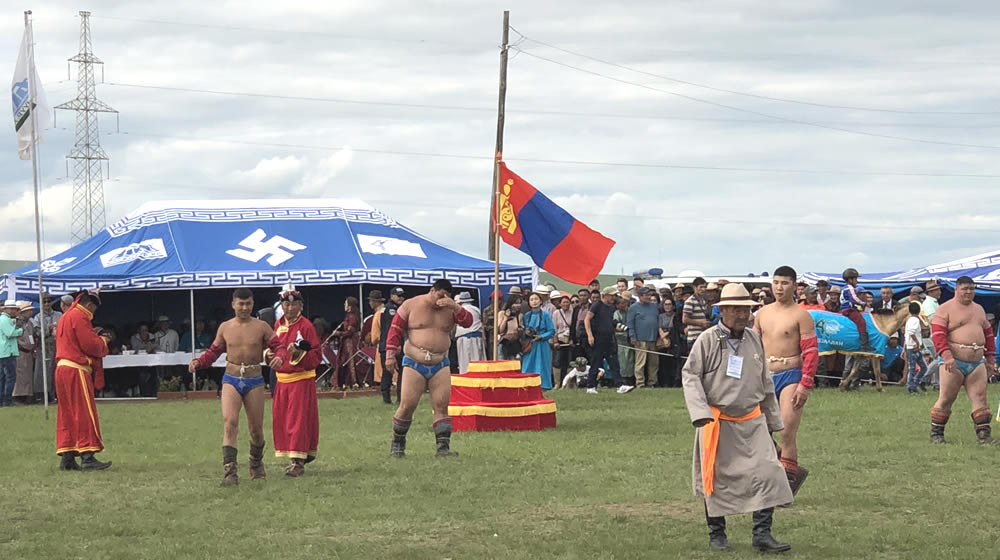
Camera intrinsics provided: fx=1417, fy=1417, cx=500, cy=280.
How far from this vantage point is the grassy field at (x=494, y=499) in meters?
9.43

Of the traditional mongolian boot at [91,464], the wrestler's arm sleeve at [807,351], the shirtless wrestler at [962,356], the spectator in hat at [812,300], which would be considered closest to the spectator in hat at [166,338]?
the spectator in hat at [812,300]

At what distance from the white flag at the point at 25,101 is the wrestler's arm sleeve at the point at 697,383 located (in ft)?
48.4

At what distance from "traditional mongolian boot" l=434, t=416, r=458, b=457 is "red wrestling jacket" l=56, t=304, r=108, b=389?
11.5 ft

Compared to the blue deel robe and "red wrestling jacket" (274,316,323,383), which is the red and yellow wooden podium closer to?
"red wrestling jacket" (274,316,323,383)

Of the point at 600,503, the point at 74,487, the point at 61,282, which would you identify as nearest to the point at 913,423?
the point at 600,503

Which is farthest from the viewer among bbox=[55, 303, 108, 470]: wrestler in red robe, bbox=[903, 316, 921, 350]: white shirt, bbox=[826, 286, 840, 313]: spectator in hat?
bbox=[826, 286, 840, 313]: spectator in hat

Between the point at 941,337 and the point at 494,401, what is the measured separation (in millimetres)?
5425

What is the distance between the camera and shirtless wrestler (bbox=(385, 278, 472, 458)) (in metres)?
14.8

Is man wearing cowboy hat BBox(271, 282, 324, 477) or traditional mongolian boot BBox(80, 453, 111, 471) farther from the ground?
man wearing cowboy hat BBox(271, 282, 324, 477)

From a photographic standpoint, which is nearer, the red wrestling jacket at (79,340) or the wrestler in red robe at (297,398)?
the wrestler in red robe at (297,398)

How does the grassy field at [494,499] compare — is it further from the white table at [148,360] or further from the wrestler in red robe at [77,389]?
the white table at [148,360]

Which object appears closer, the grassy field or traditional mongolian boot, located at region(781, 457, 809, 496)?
the grassy field

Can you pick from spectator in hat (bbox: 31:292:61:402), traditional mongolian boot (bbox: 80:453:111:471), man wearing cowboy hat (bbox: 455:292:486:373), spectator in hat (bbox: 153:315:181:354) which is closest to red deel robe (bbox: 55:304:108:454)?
traditional mongolian boot (bbox: 80:453:111:471)

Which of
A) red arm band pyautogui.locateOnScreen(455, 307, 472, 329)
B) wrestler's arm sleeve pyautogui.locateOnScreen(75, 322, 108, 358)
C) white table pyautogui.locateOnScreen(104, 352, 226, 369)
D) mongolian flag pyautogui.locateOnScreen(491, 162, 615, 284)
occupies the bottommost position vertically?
white table pyautogui.locateOnScreen(104, 352, 226, 369)
